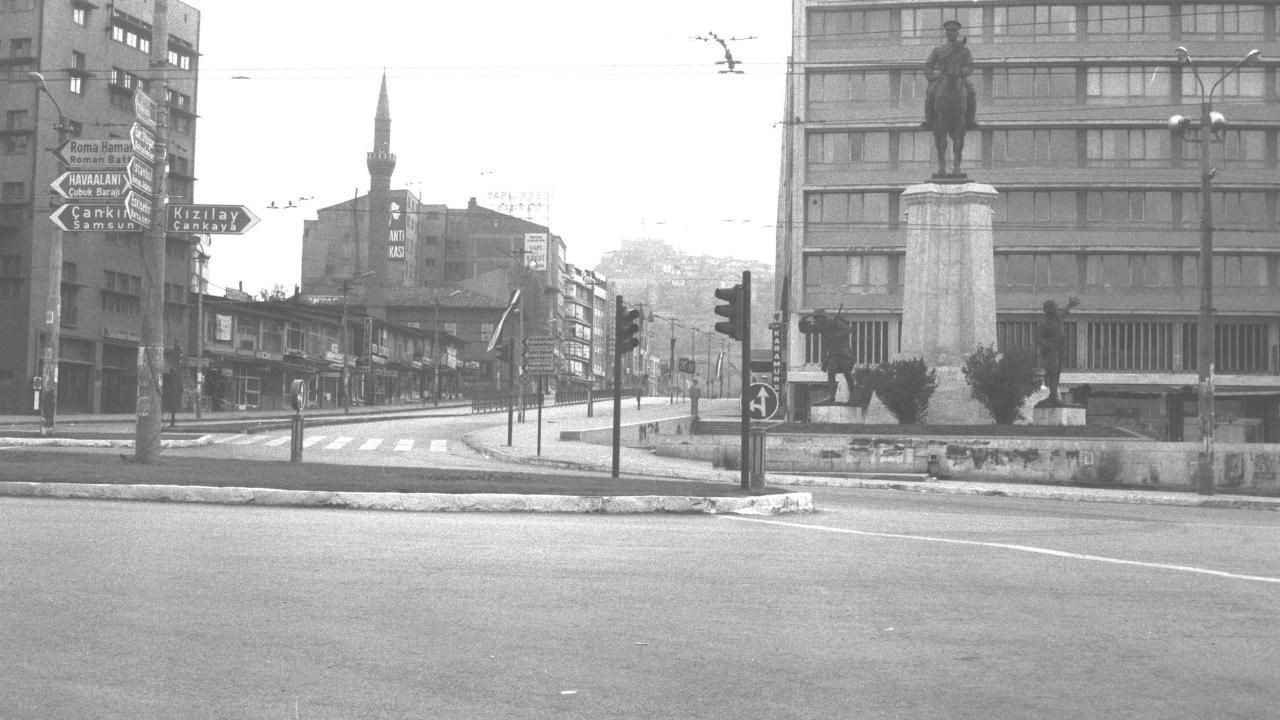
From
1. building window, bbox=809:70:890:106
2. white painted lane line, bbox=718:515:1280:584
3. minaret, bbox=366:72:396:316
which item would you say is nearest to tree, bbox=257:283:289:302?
minaret, bbox=366:72:396:316

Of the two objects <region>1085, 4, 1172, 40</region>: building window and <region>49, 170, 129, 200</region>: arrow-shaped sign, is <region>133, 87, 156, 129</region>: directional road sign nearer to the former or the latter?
<region>49, 170, 129, 200</region>: arrow-shaped sign

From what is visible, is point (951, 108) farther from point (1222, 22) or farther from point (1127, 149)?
point (1222, 22)

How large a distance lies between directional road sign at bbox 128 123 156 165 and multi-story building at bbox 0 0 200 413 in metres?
39.6

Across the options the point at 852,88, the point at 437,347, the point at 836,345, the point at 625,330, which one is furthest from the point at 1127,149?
the point at 625,330

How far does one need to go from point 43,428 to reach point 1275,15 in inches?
2450

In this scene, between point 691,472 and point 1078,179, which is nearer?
point 691,472

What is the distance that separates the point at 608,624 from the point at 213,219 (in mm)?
14931

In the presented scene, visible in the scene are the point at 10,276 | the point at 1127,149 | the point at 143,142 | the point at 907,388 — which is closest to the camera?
the point at 143,142

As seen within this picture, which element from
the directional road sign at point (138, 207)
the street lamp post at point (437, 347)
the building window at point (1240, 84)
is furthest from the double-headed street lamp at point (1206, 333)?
the street lamp post at point (437, 347)

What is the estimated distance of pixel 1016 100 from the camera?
69000 millimetres

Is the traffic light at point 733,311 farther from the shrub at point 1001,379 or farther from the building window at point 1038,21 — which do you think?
the building window at point 1038,21

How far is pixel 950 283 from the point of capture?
118 feet

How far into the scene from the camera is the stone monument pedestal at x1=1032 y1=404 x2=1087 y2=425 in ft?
117

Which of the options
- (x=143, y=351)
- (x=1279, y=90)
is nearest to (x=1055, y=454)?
(x=143, y=351)
